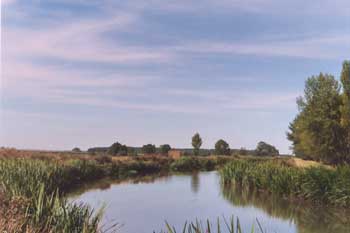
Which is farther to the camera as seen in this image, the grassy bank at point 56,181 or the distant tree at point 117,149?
the distant tree at point 117,149

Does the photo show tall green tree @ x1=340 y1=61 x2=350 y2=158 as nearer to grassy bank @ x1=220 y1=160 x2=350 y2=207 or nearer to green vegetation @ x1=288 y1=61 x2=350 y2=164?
green vegetation @ x1=288 y1=61 x2=350 y2=164

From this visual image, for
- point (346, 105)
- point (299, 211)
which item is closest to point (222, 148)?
point (346, 105)

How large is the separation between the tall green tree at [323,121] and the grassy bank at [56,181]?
1204 cm

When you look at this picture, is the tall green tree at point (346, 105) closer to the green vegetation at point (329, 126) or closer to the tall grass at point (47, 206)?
the green vegetation at point (329, 126)

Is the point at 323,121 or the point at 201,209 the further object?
the point at 323,121

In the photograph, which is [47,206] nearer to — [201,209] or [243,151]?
[201,209]

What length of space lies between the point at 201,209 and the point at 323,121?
48.5 ft

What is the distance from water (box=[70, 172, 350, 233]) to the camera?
11.9 meters

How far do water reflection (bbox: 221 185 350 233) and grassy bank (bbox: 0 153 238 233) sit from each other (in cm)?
607

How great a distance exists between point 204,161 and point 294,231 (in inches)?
1170

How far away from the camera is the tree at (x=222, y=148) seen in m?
55.2

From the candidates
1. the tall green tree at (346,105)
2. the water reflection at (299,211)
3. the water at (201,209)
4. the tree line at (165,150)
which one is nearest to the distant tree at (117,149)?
the tree line at (165,150)

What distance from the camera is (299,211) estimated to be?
14742mm

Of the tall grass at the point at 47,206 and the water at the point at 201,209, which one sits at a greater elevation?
the tall grass at the point at 47,206
